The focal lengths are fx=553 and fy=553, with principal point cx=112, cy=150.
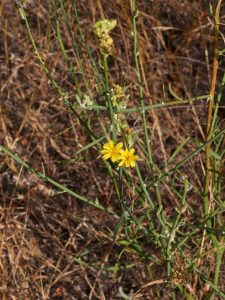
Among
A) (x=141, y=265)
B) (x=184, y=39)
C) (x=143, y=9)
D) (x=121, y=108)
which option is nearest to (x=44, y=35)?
(x=143, y=9)

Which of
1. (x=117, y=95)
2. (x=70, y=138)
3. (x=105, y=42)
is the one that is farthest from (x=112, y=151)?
(x=70, y=138)

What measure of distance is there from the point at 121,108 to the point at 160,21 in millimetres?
1686

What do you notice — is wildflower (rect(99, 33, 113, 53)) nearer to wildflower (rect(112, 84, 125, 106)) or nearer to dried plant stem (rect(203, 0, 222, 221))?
wildflower (rect(112, 84, 125, 106))

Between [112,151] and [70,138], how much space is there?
1.11 meters

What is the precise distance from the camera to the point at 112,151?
4.83ft

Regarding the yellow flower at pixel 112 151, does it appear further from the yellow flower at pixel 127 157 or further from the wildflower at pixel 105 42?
the wildflower at pixel 105 42

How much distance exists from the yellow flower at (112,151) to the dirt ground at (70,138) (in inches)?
24.4

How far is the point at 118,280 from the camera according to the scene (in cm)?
225

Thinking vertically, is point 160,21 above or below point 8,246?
above

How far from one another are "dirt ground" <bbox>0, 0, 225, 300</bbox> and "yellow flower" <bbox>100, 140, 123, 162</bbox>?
2.03 feet

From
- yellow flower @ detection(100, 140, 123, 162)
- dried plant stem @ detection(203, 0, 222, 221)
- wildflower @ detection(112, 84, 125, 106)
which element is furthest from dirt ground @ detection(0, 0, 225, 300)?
wildflower @ detection(112, 84, 125, 106)

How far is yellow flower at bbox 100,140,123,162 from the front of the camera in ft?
A: 4.75

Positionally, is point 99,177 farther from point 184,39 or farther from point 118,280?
point 184,39

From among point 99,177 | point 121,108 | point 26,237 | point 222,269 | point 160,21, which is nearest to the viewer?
point 121,108
